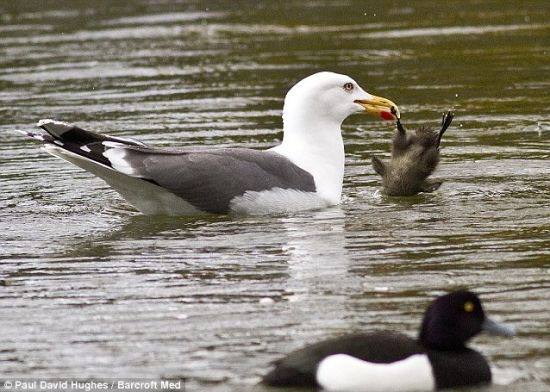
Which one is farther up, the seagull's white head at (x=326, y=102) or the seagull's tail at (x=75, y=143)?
the seagull's white head at (x=326, y=102)

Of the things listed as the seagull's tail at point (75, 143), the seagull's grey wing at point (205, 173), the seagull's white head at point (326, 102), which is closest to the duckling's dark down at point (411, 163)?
the seagull's white head at point (326, 102)

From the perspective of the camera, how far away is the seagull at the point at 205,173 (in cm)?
1153

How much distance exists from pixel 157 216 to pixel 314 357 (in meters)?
4.97

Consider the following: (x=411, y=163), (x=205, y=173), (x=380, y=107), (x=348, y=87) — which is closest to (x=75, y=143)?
(x=205, y=173)

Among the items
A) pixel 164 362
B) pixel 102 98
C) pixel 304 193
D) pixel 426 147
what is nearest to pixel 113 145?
pixel 304 193

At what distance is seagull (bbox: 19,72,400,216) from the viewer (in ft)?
37.8

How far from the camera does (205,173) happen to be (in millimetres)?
11602

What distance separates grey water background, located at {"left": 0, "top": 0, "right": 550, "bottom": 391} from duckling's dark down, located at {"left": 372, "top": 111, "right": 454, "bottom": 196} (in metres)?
0.13

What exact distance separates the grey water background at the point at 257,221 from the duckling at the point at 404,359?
0.89 ft

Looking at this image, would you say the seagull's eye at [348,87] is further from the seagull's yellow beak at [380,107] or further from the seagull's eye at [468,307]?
the seagull's eye at [468,307]

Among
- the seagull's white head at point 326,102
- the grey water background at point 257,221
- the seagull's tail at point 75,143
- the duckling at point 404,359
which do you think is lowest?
the grey water background at point 257,221

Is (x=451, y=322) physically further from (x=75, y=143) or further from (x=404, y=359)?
(x=75, y=143)

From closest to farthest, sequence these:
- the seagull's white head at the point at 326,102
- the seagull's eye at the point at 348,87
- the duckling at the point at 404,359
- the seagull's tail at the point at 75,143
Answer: the duckling at the point at 404,359 → the seagull's tail at the point at 75,143 → the seagull's white head at the point at 326,102 → the seagull's eye at the point at 348,87

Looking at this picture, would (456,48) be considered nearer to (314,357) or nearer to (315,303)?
(315,303)
